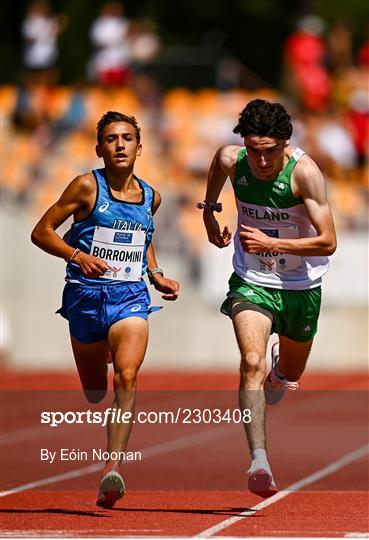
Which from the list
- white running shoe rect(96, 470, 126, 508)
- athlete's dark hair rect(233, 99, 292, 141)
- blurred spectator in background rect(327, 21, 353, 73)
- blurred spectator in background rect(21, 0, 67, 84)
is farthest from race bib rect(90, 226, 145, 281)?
blurred spectator in background rect(327, 21, 353, 73)

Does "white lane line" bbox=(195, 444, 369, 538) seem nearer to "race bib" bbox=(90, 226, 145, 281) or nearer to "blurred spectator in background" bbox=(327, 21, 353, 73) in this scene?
"race bib" bbox=(90, 226, 145, 281)

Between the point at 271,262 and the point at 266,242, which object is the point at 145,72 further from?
the point at 266,242

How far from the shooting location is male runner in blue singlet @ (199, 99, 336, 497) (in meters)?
7.96

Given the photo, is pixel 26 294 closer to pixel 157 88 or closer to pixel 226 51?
pixel 157 88

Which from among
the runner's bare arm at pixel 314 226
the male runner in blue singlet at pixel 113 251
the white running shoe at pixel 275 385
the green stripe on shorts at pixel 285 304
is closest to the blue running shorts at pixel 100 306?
the male runner in blue singlet at pixel 113 251

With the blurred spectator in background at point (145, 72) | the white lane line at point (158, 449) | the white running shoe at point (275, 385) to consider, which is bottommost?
the white lane line at point (158, 449)

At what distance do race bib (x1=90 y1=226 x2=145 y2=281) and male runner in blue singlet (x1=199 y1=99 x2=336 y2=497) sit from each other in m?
0.58

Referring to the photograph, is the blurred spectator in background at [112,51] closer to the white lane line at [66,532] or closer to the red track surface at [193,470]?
the red track surface at [193,470]

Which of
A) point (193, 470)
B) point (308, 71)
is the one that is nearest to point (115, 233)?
→ point (193, 470)

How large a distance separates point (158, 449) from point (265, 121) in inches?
188

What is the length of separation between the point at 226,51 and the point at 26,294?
17.2 meters

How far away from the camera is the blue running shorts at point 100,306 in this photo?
8.11 m

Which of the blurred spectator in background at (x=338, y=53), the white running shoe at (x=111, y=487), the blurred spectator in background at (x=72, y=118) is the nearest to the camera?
the white running shoe at (x=111, y=487)

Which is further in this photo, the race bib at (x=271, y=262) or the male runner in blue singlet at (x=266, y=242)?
the race bib at (x=271, y=262)
